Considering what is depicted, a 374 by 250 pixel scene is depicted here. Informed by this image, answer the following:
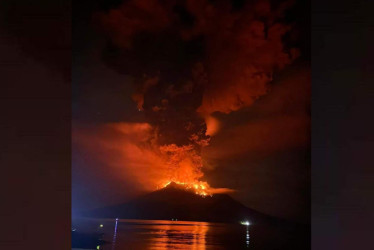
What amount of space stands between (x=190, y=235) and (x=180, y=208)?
0.50 feet

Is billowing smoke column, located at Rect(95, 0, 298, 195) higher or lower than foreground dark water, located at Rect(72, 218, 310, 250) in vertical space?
higher

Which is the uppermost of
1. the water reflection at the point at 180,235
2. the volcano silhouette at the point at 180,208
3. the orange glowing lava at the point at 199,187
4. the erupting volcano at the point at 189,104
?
the erupting volcano at the point at 189,104

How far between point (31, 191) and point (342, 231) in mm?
1637

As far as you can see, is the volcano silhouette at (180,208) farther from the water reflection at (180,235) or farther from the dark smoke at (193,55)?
the dark smoke at (193,55)

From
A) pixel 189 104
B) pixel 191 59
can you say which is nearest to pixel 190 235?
pixel 189 104

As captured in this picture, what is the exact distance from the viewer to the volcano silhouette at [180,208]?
6.62ft

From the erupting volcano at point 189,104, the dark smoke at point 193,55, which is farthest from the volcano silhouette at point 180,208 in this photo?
the dark smoke at point 193,55

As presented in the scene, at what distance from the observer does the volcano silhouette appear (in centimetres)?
202

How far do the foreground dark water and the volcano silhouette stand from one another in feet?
0.11

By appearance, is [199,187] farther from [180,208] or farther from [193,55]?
[193,55]

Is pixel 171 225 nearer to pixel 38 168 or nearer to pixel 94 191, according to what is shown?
pixel 94 191

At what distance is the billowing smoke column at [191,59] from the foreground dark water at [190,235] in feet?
0.89

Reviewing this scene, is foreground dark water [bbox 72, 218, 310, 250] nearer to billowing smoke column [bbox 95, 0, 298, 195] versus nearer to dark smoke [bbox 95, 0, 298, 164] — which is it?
billowing smoke column [bbox 95, 0, 298, 195]

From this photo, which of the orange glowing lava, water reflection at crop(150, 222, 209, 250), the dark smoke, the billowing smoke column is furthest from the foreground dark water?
the dark smoke
